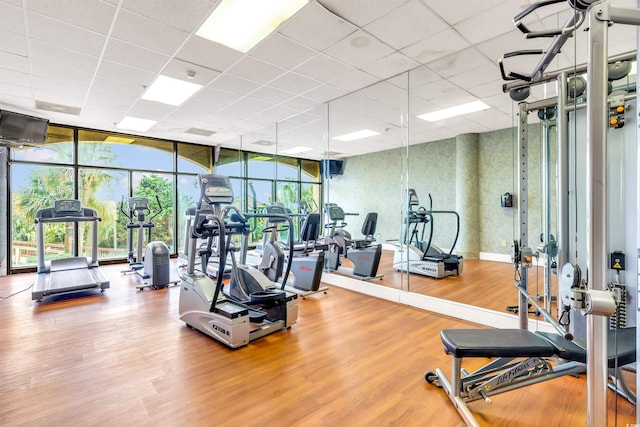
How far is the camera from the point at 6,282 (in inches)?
220

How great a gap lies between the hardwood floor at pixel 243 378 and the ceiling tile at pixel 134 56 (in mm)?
3166

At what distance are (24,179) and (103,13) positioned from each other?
18.3ft

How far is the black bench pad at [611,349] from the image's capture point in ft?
5.70

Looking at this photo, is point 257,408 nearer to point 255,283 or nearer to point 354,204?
point 255,283

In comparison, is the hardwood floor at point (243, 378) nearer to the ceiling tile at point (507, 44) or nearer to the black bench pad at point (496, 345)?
the black bench pad at point (496, 345)

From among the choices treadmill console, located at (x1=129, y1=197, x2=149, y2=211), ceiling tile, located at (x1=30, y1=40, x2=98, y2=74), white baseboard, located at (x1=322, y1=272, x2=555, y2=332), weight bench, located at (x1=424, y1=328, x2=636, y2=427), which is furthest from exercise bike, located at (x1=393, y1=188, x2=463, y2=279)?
treadmill console, located at (x1=129, y1=197, x2=149, y2=211)

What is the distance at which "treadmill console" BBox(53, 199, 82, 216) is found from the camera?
16.5 ft

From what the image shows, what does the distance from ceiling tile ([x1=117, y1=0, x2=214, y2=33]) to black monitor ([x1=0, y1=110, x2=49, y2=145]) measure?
4403 mm

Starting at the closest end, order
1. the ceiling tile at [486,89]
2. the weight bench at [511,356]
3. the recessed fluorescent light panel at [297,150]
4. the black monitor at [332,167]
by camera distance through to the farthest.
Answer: the weight bench at [511,356]
the ceiling tile at [486,89]
the black monitor at [332,167]
the recessed fluorescent light panel at [297,150]

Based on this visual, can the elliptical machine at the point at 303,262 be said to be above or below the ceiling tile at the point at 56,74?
below

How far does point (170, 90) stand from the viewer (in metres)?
4.86

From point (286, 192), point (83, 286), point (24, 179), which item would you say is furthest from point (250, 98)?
point (24, 179)

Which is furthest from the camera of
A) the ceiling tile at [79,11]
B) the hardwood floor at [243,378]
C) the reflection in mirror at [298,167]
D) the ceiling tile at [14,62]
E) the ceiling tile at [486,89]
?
the reflection in mirror at [298,167]

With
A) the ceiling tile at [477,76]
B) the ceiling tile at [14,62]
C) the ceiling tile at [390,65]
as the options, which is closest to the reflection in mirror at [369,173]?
the ceiling tile at [390,65]
